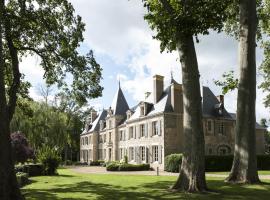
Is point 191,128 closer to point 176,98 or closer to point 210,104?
point 176,98

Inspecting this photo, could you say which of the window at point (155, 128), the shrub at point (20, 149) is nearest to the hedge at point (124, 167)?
the window at point (155, 128)

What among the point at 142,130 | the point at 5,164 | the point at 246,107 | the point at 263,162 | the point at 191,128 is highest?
the point at 246,107

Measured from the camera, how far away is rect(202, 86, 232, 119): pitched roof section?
38406mm

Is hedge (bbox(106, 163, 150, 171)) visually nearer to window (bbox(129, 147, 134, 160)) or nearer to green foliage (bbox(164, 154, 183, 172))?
green foliage (bbox(164, 154, 183, 172))

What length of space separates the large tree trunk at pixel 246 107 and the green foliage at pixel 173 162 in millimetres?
17303

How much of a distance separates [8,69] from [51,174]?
42.8ft

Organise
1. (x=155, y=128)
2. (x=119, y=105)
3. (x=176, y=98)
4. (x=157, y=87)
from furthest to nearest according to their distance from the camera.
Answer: (x=119, y=105), (x=157, y=87), (x=155, y=128), (x=176, y=98)

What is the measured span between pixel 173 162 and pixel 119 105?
19.8 m

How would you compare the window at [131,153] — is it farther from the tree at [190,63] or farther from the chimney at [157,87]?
the tree at [190,63]

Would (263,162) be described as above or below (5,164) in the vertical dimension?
below

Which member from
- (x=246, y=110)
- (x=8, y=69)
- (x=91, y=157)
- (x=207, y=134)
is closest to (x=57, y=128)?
(x=91, y=157)

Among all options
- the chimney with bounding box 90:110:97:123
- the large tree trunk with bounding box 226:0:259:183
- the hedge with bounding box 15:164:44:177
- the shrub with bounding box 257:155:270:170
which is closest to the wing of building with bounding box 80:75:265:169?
the shrub with bounding box 257:155:270:170

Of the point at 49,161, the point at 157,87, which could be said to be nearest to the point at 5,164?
the point at 49,161

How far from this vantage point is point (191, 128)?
13.0m
